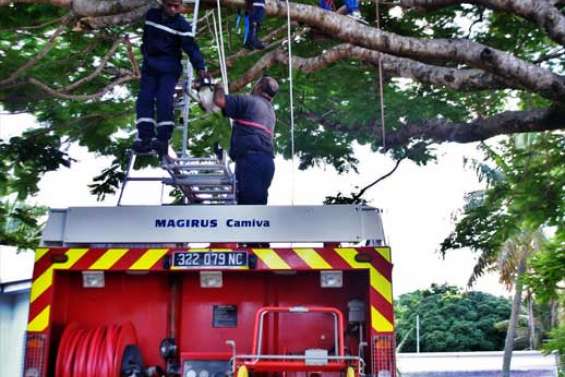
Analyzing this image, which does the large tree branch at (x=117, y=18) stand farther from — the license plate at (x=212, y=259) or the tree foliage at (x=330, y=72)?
the license plate at (x=212, y=259)

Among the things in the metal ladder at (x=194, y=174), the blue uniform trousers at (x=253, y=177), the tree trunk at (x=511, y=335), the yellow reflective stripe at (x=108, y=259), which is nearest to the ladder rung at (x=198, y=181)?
the metal ladder at (x=194, y=174)

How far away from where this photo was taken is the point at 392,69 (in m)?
8.21

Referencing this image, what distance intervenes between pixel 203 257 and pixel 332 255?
79 cm

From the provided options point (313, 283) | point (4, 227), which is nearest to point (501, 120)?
point (313, 283)

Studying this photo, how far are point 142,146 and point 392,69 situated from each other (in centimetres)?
389

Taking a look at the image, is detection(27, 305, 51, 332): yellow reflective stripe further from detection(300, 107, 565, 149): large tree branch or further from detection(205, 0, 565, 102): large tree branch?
detection(300, 107, 565, 149): large tree branch

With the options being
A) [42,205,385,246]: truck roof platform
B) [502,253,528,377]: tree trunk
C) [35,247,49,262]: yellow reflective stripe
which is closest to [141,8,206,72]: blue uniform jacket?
[42,205,385,246]: truck roof platform

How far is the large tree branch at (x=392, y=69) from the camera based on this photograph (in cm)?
755

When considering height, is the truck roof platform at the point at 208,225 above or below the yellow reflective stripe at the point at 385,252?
above

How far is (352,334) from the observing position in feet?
14.7

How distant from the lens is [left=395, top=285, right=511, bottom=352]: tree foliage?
3052 cm

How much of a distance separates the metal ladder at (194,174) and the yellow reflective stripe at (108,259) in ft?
1.97

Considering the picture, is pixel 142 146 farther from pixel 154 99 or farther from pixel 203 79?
pixel 203 79

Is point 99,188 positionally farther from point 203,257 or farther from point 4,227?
point 203,257
